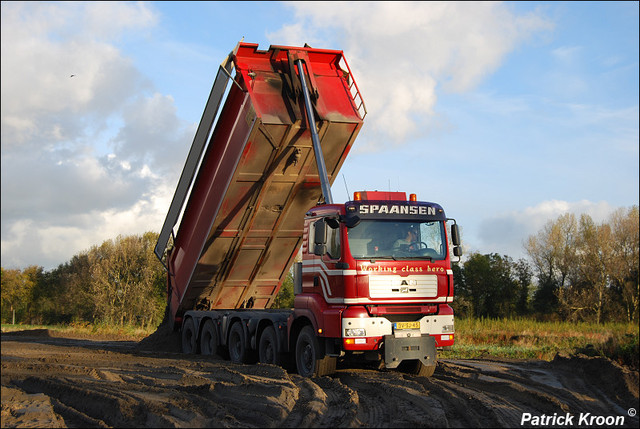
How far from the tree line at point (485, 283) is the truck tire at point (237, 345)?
1512 cm

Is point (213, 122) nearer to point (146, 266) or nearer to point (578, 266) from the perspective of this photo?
point (146, 266)

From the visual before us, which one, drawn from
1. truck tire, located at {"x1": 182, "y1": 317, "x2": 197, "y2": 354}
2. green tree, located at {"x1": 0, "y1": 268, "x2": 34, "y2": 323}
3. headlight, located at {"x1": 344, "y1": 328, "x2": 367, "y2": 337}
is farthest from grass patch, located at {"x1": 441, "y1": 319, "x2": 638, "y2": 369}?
green tree, located at {"x1": 0, "y1": 268, "x2": 34, "y2": 323}

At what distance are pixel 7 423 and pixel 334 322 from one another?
4671 mm

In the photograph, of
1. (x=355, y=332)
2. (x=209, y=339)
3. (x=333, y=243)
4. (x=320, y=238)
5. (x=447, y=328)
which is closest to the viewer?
(x=355, y=332)

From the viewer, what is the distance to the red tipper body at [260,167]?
11008 millimetres

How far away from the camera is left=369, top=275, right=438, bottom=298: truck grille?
30.7 ft

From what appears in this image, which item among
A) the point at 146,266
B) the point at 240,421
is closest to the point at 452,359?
the point at 240,421

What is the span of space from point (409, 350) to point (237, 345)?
4.53 meters

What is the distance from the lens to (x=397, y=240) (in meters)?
9.70

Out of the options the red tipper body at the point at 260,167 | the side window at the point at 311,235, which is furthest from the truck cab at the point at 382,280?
the red tipper body at the point at 260,167

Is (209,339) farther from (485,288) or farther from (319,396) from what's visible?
(485,288)

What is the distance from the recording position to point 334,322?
368 inches

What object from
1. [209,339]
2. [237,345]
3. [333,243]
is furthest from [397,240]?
[209,339]

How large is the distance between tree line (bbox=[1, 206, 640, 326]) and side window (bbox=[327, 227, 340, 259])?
758 inches
